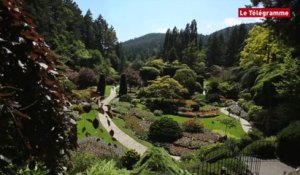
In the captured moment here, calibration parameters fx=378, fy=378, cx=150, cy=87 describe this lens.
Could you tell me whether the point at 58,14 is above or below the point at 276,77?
above

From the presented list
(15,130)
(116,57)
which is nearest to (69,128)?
(15,130)

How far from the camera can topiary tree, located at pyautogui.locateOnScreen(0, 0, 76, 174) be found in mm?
2203

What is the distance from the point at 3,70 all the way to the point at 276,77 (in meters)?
28.3

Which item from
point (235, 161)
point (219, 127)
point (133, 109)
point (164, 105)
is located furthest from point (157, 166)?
point (164, 105)

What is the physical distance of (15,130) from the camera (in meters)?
2.24

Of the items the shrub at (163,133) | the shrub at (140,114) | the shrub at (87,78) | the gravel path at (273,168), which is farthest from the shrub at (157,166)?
the shrub at (87,78)

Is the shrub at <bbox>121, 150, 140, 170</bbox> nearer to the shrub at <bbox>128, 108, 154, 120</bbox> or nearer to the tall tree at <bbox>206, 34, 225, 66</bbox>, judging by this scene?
the shrub at <bbox>128, 108, 154, 120</bbox>

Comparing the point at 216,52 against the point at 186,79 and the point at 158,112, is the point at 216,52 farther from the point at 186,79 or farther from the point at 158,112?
the point at 158,112

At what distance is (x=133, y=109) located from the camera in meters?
37.2

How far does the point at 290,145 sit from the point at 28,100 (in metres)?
15.3

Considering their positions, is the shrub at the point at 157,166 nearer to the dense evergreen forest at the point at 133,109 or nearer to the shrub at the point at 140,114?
the dense evergreen forest at the point at 133,109

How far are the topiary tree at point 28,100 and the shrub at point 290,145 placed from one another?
14.5 metres

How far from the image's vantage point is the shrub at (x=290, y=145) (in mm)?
15711

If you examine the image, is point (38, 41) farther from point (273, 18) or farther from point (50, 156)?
point (273, 18)
